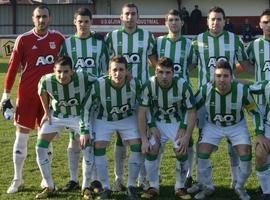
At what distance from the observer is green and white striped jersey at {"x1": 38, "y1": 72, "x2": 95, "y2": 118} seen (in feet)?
17.9

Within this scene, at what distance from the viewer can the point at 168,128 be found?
5.57 m

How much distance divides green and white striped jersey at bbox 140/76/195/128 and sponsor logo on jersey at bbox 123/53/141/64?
45 centimetres

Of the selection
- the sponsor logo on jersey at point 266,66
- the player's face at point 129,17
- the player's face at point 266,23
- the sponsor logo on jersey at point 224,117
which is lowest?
the sponsor logo on jersey at point 224,117

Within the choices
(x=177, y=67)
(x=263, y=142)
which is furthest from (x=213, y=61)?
(x=263, y=142)

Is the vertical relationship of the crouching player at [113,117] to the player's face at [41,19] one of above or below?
below

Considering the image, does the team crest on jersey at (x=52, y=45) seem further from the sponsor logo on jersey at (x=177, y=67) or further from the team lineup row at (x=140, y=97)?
the sponsor logo on jersey at (x=177, y=67)

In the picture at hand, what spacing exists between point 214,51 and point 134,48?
0.82m

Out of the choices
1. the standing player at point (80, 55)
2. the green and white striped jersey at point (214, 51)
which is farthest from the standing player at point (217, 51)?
the standing player at point (80, 55)

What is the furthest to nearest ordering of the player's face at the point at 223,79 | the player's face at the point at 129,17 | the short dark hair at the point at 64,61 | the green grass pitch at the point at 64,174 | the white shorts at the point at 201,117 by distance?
the player's face at the point at 129,17 → the white shorts at the point at 201,117 → the green grass pitch at the point at 64,174 → the short dark hair at the point at 64,61 → the player's face at the point at 223,79

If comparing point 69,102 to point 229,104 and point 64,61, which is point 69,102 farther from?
point 229,104

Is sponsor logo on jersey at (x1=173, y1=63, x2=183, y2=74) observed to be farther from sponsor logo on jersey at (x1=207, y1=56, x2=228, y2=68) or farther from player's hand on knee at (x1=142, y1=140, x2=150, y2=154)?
player's hand on knee at (x1=142, y1=140, x2=150, y2=154)

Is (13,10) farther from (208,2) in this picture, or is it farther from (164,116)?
(164,116)

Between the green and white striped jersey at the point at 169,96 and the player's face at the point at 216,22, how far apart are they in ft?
2.24

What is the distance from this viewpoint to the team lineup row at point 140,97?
5.38 metres
